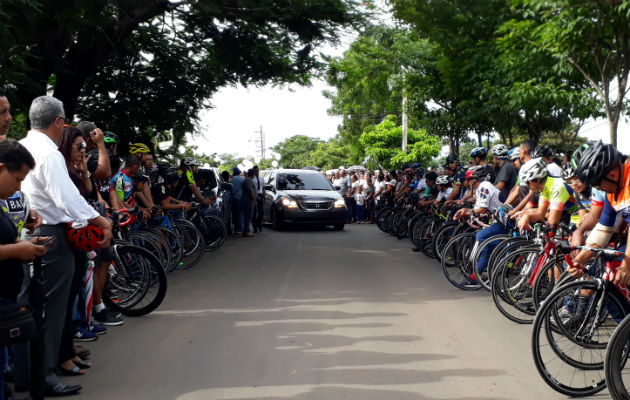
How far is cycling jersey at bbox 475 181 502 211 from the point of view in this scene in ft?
30.1

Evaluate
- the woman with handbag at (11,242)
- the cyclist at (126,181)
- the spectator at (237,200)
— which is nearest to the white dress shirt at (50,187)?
the woman with handbag at (11,242)

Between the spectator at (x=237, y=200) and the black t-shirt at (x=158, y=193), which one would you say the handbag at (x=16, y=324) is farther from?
the spectator at (x=237, y=200)

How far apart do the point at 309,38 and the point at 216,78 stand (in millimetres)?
3282

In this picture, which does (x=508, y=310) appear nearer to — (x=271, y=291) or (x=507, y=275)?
(x=507, y=275)

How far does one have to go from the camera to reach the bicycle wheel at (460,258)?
8.98 metres

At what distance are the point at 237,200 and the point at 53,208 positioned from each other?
12247 millimetres

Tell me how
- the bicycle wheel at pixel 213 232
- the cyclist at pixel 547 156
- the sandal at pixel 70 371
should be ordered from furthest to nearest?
the bicycle wheel at pixel 213 232 → the cyclist at pixel 547 156 → the sandal at pixel 70 371

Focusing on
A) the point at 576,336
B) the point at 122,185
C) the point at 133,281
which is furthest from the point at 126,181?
the point at 576,336

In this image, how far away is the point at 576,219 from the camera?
23.6 feet

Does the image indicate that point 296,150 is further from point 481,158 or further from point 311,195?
point 481,158

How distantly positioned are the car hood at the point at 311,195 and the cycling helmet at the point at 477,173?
8.69 meters

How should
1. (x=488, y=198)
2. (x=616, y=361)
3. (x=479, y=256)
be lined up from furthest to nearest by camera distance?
1. (x=488, y=198)
2. (x=479, y=256)
3. (x=616, y=361)

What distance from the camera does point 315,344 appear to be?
19.8 feet

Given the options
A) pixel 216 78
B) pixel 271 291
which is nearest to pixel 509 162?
pixel 271 291
